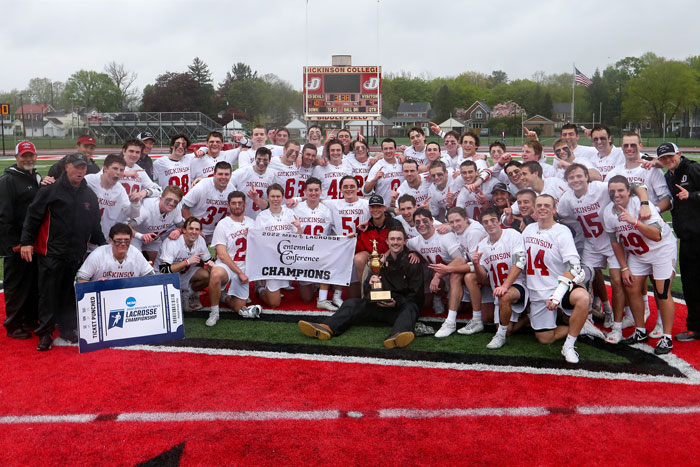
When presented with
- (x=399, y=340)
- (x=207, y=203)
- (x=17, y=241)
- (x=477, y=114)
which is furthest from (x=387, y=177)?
(x=477, y=114)

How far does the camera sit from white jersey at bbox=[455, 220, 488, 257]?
6710 mm

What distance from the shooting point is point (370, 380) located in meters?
5.12

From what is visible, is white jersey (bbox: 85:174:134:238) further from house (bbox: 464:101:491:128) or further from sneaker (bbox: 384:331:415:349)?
house (bbox: 464:101:491:128)

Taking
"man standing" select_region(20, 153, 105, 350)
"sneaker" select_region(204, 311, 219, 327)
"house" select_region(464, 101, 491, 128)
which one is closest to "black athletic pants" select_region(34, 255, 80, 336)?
"man standing" select_region(20, 153, 105, 350)

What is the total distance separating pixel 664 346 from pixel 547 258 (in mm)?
1474

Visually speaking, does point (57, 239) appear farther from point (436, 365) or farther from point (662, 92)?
point (662, 92)

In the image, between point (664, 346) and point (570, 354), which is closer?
point (570, 354)

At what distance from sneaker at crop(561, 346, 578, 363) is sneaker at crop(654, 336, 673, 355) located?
2.92 ft

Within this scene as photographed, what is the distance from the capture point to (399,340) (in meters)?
5.91

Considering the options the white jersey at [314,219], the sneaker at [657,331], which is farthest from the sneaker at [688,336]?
the white jersey at [314,219]

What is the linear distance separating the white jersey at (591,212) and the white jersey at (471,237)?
99 centimetres

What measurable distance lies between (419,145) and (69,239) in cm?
555

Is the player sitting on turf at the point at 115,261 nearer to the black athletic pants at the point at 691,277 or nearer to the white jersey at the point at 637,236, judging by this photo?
the white jersey at the point at 637,236

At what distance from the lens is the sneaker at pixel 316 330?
615cm
